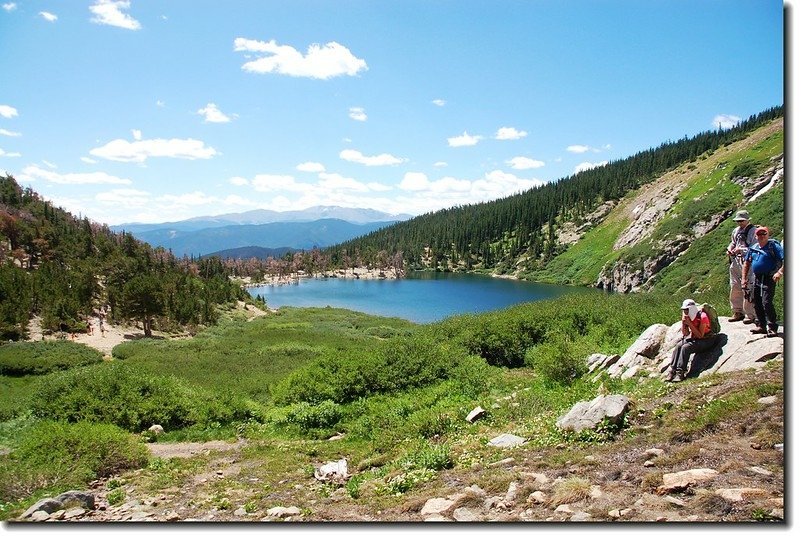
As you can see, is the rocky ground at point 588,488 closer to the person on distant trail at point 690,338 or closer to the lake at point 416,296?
the person on distant trail at point 690,338

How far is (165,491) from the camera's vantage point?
7.90 m

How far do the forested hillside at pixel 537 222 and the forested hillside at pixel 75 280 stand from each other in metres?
98.3

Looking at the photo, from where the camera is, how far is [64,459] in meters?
8.95

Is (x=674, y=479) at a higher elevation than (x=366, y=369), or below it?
higher

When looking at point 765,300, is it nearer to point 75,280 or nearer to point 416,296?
point 75,280

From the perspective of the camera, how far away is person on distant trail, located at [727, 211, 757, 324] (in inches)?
385

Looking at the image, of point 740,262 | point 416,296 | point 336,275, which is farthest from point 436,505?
point 336,275

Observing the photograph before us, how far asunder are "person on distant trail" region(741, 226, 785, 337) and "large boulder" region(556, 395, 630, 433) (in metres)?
3.88

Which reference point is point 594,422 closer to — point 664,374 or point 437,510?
point 437,510

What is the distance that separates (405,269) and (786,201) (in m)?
164

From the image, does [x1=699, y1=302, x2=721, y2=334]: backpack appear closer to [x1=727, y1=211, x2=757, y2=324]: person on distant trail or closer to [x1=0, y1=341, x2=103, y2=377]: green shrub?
[x1=727, y1=211, x2=757, y2=324]: person on distant trail

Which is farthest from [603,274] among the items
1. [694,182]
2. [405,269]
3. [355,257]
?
[355,257]

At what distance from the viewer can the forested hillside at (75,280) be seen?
43812 millimetres

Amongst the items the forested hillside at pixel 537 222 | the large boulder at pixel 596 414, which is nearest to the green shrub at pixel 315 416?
the large boulder at pixel 596 414
